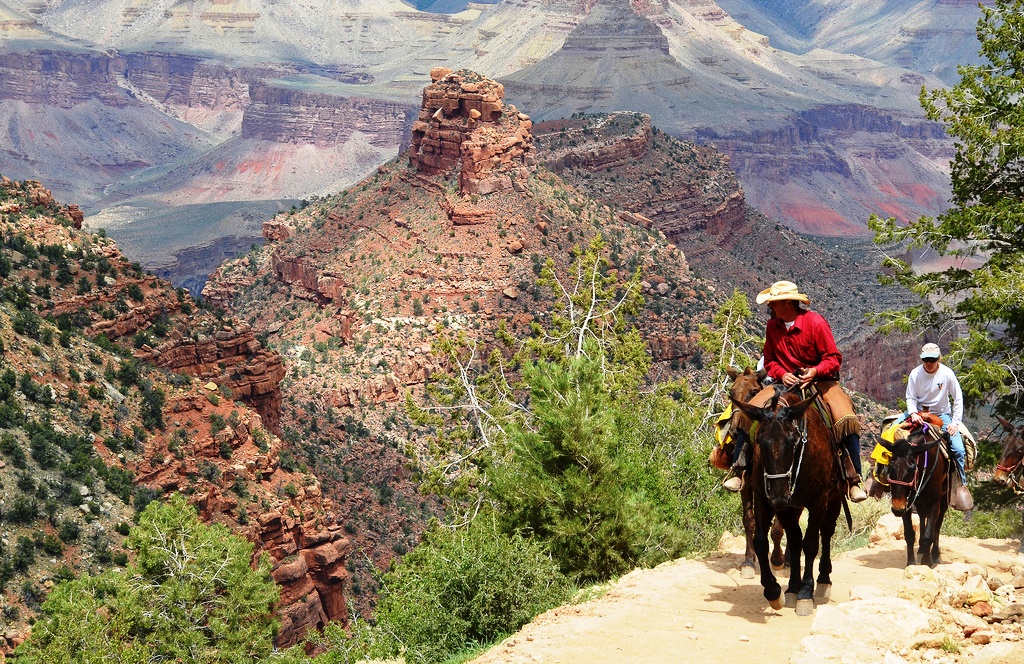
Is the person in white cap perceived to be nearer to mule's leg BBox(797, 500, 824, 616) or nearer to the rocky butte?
mule's leg BBox(797, 500, 824, 616)

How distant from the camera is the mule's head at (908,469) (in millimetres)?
21250

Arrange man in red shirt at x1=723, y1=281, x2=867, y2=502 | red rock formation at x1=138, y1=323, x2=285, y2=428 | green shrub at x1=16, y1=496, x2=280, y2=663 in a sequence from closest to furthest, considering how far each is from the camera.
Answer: man in red shirt at x1=723, y1=281, x2=867, y2=502
green shrub at x1=16, y1=496, x2=280, y2=663
red rock formation at x1=138, y1=323, x2=285, y2=428

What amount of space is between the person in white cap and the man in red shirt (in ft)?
10.5

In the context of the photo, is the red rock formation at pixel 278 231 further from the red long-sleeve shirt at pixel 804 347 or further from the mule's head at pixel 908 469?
the red long-sleeve shirt at pixel 804 347

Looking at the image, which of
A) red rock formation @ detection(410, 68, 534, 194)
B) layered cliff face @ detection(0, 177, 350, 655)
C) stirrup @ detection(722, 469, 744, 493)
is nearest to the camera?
stirrup @ detection(722, 469, 744, 493)

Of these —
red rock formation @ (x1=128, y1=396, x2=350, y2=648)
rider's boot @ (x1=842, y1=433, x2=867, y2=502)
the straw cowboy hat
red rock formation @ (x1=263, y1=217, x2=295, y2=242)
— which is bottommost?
red rock formation @ (x1=128, y1=396, x2=350, y2=648)

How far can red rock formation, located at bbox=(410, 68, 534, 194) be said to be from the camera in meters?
75.7

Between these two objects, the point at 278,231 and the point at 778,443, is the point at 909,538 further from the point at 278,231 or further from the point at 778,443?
the point at 278,231

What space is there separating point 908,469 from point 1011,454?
3.50 metres

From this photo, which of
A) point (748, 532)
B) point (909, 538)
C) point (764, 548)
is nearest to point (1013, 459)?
point (909, 538)

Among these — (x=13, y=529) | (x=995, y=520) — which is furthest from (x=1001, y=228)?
(x=13, y=529)

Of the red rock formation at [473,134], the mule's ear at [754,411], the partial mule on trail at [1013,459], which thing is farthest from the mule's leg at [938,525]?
the red rock formation at [473,134]

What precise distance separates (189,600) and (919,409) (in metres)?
17.1

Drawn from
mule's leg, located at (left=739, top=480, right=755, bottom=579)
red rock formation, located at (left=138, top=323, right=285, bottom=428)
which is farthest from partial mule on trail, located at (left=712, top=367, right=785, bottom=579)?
red rock formation, located at (left=138, top=323, right=285, bottom=428)
